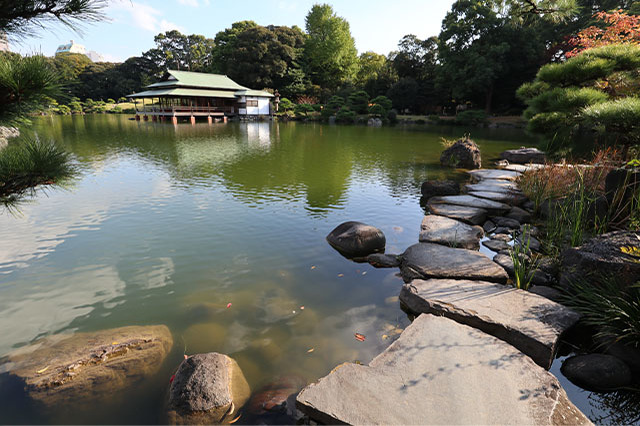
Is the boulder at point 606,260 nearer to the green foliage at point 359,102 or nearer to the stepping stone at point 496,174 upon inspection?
the stepping stone at point 496,174

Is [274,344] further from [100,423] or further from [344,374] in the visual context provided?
[100,423]

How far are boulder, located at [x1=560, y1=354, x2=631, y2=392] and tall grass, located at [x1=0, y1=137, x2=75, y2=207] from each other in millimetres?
4134

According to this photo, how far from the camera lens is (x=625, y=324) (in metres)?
2.61

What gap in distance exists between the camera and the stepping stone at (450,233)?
477cm

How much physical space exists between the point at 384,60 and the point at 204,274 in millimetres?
48970

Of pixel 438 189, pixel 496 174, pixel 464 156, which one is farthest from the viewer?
pixel 464 156

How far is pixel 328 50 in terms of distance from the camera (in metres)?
42.5

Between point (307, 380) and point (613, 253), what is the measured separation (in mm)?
2914

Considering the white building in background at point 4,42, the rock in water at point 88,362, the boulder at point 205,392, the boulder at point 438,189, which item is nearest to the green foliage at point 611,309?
the boulder at point 205,392

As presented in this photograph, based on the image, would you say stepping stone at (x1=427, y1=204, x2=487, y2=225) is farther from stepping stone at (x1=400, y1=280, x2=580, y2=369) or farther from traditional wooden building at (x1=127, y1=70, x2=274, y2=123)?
traditional wooden building at (x1=127, y1=70, x2=274, y2=123)

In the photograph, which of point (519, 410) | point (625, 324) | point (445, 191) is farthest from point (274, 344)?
point (445, 191)

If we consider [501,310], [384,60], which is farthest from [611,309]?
[384,60]

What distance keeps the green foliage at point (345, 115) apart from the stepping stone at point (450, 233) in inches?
1134

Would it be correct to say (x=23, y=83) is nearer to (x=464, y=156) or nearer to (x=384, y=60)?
(x=464, y=156)
